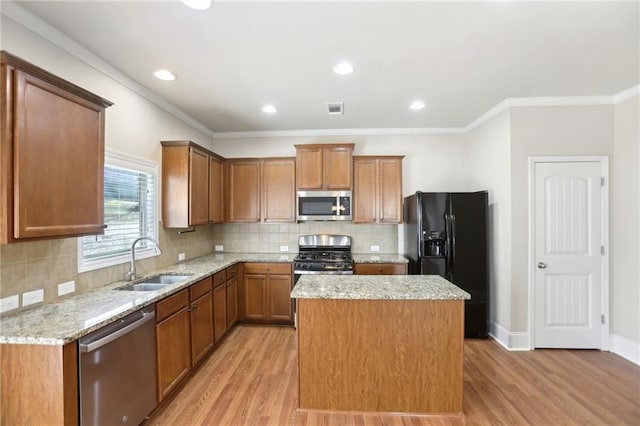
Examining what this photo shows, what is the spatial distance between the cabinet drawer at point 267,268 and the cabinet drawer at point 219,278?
0.50 metres

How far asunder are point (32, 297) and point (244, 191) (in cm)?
273

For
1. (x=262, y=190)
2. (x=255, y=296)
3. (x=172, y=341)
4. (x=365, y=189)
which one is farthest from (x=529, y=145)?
(x=172, y=341)

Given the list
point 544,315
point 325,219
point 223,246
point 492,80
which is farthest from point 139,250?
point 544,315

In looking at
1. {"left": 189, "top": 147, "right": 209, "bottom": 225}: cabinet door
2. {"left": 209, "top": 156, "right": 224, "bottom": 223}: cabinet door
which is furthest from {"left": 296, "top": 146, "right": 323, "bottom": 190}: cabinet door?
{"left": 189, "top": 147, "right": 209, "bottom": 225}: cabinet door

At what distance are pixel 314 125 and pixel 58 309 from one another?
11.4ft

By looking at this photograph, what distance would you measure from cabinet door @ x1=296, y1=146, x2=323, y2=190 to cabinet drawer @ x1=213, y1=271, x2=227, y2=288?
1.59 metres

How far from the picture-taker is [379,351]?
7.04 feet

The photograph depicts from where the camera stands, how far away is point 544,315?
323 cm

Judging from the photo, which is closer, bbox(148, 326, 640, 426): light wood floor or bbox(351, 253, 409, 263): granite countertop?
bbox(148, 326, 640, 426): light wood floor

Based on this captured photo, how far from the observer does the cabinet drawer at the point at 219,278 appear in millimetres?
3219

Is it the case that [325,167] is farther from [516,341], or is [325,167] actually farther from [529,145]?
[516,341]

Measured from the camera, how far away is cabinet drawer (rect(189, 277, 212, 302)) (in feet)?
8.82

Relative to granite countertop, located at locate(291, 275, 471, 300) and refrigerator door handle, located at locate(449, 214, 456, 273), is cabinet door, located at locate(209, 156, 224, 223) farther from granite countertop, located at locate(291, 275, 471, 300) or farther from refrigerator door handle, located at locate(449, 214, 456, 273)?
refrigerator door handle, located at locate(449, 214, 456, 273)

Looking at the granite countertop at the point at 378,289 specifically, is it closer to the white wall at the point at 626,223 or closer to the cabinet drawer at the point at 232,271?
the cabinet drawer at the point at 232,271
